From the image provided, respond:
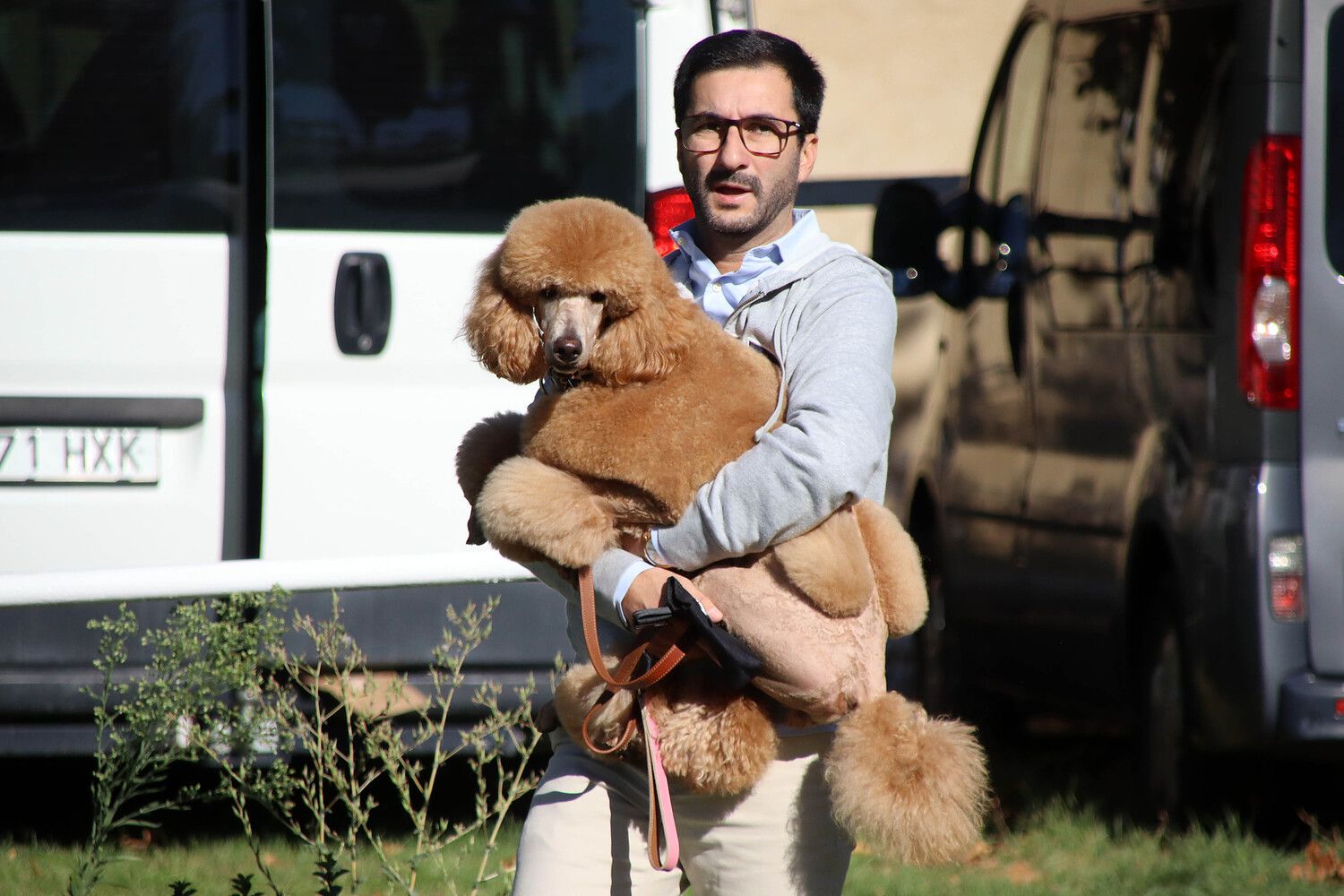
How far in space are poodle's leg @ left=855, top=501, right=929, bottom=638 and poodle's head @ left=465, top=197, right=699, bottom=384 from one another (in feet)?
1.33

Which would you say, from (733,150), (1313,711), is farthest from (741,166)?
(1313,711)

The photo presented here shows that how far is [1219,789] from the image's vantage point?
5.05 m

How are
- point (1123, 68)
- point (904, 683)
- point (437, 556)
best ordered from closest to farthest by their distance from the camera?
1. point (437, 556)
2. point (1123, 68)
3. point (904, 683)

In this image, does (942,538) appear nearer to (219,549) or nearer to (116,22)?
(219,549)

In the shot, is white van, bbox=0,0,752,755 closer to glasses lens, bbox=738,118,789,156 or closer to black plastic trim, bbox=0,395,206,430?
black plastic trim, bbox=0,395,206,430

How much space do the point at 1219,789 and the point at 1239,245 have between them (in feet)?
5.38

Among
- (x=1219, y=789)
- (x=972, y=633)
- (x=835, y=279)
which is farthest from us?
(x=972, y=633)

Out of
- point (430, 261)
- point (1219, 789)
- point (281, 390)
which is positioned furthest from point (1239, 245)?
point (281, 390)

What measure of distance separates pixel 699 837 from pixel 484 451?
665mm

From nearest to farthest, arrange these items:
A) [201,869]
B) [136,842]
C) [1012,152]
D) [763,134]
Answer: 1. [763,134]
2. [201,869]
3. [136,842]
4. [1012,152]

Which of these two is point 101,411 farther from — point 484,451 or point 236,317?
point 484,451

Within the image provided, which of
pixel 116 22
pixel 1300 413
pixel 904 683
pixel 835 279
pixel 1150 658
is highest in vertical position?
pixel 116 22

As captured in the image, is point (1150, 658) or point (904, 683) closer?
point (1150, 658)

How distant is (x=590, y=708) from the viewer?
8.12ft
